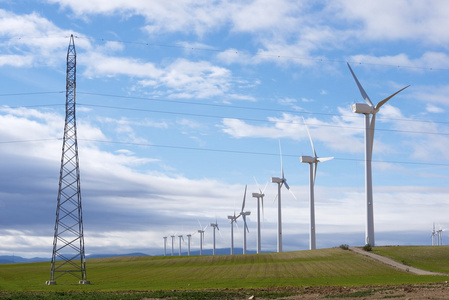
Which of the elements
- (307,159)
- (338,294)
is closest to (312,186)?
(307,159)

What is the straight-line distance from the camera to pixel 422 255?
9600cm

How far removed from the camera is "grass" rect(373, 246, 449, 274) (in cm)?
8794

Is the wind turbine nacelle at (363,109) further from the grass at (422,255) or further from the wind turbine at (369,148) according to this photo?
the grass at (422,255)

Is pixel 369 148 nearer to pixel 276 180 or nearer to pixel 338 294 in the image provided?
pixel 276 180

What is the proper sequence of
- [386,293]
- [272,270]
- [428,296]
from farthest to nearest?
[272,270] → [386,293] → [428,296]

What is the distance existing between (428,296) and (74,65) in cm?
4977

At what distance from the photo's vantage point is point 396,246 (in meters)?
109

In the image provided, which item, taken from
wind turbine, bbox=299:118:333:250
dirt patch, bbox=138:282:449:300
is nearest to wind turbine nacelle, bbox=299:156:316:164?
wind turbine, bbox=299:118:333:250

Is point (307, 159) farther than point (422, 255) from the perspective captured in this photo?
Yes

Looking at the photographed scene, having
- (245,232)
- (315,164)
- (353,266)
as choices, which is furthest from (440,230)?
(353,266)

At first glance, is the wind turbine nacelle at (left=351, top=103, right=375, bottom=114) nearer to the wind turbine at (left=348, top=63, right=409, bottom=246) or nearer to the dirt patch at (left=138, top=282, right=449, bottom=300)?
the wind turbine at (left=348, top=63, right=409, bottom=246)

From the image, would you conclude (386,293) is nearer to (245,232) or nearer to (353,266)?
(353,266)

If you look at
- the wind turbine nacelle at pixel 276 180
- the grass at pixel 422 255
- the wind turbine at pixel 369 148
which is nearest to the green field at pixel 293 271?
the grass at pixel 422 255

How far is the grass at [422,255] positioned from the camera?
87938 mm
